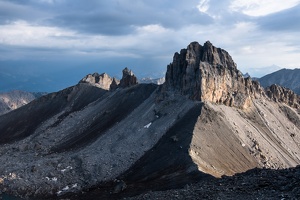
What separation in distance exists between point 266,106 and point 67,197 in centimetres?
5875

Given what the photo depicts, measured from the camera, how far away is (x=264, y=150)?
77.4 m

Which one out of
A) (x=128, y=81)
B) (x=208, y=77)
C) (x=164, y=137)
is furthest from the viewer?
(x=128, y=81)

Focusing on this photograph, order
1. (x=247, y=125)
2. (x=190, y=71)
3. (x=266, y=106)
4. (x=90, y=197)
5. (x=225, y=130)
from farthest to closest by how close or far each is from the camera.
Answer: (x=266, y=106) → (x=190, y=71) → (x=247, y=125) → (x=225, y=130) → (x=90, y=197)

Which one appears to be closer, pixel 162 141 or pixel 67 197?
pixel 67 197

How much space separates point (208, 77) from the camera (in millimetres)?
86688

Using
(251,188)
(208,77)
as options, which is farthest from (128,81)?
(251,188)

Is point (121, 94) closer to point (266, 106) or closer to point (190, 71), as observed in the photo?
point (190, 71)

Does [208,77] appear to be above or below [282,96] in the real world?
above

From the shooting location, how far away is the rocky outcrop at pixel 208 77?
85875mm

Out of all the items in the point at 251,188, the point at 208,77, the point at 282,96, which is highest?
the point at 208,77

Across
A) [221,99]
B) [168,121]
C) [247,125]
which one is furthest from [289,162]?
[168,121]

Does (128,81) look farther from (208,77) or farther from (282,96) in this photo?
(282,96)

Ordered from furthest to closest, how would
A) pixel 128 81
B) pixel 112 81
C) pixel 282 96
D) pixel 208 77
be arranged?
1. pixel 112 81
2. pixel 128 81
3. pixel 282 96
4. pixel 208 77

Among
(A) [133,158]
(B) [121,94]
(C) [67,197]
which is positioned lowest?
(C) [67,197]
